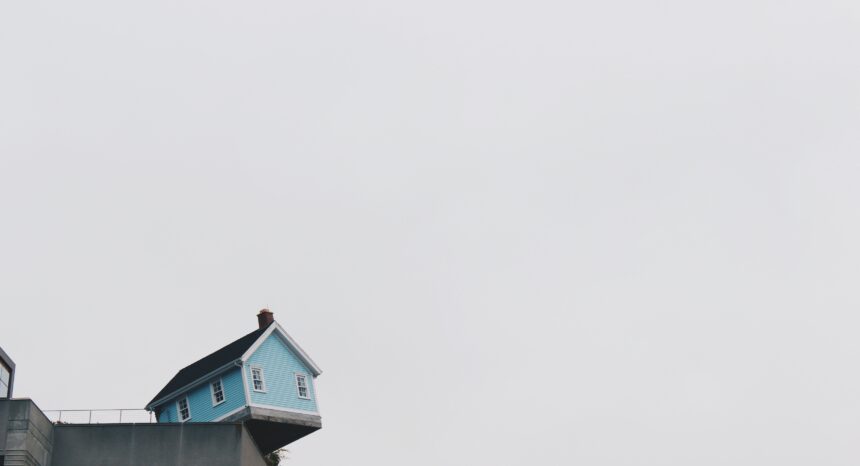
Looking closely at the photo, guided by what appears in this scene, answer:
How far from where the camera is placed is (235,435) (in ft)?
165

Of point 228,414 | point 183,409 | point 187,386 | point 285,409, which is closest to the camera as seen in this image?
point 228,414

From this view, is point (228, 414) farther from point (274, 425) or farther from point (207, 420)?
point (274, 425)

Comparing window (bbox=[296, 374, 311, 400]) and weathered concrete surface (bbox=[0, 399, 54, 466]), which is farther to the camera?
window (bbox=[296, 374, 311, 400])

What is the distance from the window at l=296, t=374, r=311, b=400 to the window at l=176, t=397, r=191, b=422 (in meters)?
5.96

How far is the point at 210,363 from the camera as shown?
2320 inches

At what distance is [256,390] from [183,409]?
15.9ft

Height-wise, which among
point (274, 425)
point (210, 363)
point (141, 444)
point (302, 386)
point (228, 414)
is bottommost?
point (141, 444)

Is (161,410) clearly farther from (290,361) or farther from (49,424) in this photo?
(49,424)

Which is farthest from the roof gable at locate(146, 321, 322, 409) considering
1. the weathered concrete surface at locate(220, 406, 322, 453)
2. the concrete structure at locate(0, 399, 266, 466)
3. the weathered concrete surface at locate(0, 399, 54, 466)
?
the weathered concrete surface at locate(0, 399, 54, 466)

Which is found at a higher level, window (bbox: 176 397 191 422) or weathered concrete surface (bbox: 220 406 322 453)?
window (bbox: 176 397 191 422)

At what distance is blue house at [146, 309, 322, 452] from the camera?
56.5m

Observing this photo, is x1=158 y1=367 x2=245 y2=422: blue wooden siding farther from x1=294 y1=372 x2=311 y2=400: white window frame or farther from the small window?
x1=294 y1=372 x2=311 y2=400: white window frame

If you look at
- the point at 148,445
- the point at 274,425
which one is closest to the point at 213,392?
the point at 274,425

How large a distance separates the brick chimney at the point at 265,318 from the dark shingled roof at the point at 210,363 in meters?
0.44
